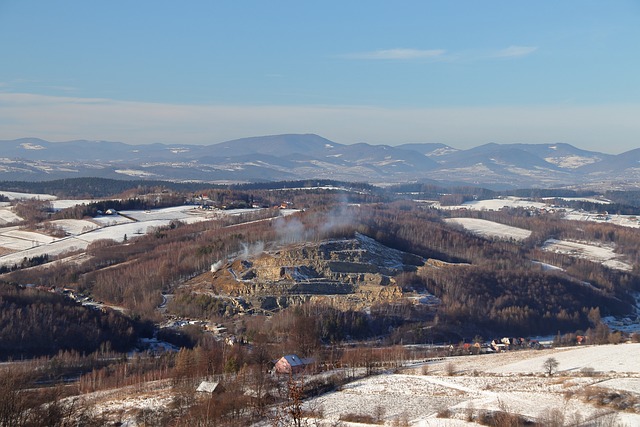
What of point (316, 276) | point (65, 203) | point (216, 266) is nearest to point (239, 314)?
point (316, 276)

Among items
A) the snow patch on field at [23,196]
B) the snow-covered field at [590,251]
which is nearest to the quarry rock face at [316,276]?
the snow-covered field at [590,251]

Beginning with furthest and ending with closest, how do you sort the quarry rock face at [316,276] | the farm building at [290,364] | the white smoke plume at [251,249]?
the white smoke plume at [251,249], the quarry rock face at [316,276], the farm building at [290,364]

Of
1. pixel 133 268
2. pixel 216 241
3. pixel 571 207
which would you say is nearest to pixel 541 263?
pixel 216 241

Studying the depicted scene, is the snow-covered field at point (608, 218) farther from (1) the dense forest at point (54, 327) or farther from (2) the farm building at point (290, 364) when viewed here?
(2) the farm building at point (290, 364)

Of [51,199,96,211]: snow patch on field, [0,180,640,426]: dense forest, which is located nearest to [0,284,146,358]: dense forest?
[0,180,640,426]: dense forest

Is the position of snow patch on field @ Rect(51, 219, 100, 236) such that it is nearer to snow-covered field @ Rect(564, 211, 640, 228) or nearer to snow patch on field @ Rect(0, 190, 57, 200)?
snow patch on field @ Rect(0, 190, 57, 200)

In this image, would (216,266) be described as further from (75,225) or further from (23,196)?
(23,196)
